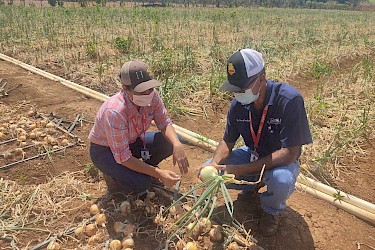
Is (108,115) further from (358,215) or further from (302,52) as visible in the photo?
(302,52)

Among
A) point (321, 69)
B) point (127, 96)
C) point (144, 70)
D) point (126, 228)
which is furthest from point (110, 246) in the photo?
point (321, 69)

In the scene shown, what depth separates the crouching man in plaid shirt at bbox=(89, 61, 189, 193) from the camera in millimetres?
2016

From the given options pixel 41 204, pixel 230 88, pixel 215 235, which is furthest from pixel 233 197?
pixel 41 204

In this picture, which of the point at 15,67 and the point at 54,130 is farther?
the point at 15,67

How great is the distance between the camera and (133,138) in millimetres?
2314

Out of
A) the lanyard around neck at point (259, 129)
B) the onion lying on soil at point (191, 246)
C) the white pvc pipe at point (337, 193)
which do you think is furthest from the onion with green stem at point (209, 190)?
the white pvc pipe at point (337, 193)

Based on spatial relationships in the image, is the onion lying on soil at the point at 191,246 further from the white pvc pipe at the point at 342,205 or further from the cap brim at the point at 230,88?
the white pvc pipe at the point at 342,205

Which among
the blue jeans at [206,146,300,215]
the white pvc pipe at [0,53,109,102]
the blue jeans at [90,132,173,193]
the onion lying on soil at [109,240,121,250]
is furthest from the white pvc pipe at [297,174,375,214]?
the white pvc pipe at [0,53,109,102]

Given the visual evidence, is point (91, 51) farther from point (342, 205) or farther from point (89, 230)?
point (342, 205)

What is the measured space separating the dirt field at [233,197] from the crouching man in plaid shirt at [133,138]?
35 cm

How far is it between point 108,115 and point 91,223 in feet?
2.44

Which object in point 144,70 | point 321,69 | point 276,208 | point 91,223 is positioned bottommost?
point 91,223

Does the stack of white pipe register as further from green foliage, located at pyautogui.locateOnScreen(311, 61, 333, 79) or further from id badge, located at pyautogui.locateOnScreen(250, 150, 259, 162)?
green foliage, located at pyautogui.locateOnScreen(311, 61, 333, 79)

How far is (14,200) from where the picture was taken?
2.35 metres
